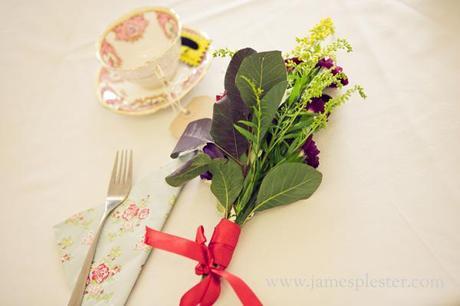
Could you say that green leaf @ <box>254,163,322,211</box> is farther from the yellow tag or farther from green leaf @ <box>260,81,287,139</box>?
the yellow tag

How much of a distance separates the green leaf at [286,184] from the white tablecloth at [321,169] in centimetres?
4

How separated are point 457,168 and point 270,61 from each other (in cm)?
33

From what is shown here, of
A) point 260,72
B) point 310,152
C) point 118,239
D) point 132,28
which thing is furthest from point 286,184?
point 132,28

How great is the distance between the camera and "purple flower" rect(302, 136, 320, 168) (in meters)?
0.53

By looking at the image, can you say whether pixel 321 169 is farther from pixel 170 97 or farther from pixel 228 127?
pixel 170 97

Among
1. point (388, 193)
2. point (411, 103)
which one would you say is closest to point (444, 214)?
point (388, 193)

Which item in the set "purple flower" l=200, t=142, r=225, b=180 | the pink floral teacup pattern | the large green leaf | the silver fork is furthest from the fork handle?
the pink floral teacup pattern

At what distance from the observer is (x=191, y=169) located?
1.65ft

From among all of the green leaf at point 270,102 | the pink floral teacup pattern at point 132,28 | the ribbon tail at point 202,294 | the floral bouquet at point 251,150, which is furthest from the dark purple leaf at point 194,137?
the pink floral teacup pattern at point 132,28

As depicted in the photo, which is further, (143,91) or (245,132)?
(143,91)

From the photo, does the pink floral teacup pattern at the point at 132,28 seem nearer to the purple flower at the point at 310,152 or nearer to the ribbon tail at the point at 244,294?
the purple flower at the point at 310,152

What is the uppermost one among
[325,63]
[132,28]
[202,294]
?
[132,28]

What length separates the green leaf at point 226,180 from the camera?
1.63 ft

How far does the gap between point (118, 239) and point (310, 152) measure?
0.35m
